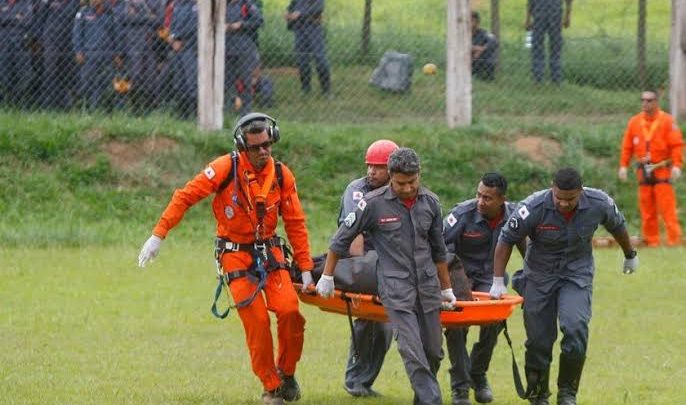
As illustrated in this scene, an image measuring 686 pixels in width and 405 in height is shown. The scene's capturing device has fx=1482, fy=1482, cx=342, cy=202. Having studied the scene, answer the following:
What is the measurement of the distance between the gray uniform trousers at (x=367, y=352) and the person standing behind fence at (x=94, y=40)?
33.1 ft

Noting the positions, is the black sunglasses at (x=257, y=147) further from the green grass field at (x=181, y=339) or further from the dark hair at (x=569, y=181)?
the dark hair at (x=569, y=181)

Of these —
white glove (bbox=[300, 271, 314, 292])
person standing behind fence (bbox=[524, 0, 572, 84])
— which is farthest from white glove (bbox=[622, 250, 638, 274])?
person standing behind fence (bbox=[524, 0, 572, 84])

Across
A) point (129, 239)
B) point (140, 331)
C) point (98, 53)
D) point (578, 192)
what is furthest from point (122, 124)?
point (578, 192)

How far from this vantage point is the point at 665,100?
22.6 metres

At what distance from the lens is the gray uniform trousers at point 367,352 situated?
1123 centimetres

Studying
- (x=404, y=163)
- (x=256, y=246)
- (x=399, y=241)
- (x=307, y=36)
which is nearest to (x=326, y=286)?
(x=399, y=241)

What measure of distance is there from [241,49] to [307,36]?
3.55ft

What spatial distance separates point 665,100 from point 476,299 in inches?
504

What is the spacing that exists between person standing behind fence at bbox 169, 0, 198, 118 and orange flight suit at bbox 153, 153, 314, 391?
33.7 feet

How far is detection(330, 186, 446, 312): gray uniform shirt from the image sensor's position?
9938 mm

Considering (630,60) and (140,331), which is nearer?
(140,331)

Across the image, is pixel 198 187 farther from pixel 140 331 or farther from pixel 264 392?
pixel 140 331

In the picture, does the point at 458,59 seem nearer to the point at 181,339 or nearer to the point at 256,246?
the point at 181,339

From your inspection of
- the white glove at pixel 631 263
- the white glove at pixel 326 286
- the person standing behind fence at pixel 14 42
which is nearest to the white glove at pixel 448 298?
the white glove at pixel 326 286
